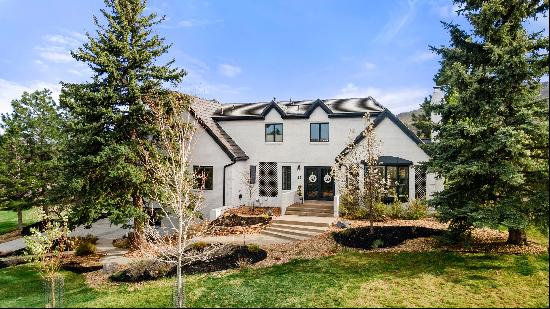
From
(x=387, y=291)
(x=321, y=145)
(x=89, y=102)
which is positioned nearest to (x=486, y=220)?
(x=387, y=291)

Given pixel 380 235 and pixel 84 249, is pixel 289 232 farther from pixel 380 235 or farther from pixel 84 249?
pixel 84 249

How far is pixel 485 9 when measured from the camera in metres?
13.2

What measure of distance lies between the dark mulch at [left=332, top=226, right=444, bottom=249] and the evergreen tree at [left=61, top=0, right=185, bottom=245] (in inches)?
401

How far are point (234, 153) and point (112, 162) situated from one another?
30.9 ft

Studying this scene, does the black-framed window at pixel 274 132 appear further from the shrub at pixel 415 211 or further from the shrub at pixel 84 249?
the shrub at pixel 84 249

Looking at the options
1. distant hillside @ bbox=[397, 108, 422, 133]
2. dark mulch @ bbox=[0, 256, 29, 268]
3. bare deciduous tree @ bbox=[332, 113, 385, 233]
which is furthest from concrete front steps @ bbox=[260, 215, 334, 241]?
distant hillside @ bbox=[397, 108, 422, 133]

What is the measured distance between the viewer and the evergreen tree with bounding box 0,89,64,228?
26.6 meters

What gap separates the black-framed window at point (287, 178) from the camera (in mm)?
26797

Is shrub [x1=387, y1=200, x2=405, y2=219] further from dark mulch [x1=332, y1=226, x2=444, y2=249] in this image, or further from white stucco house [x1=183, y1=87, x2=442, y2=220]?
dark mulch [x1=332, y1=226, x2=444, y2=249]

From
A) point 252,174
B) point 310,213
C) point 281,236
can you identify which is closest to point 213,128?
point 252,174

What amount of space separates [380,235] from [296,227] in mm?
5040

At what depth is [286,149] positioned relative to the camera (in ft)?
88.4

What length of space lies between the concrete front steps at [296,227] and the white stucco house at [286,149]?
8.75 ft

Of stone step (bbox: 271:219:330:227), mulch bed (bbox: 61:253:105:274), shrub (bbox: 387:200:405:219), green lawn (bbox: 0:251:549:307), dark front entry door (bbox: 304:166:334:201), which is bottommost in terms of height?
mulch bed (bbox: 61:253:105:274)
